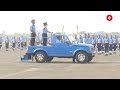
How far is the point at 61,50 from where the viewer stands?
26.2 metres

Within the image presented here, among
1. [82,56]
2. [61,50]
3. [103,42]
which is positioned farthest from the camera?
[103,42]

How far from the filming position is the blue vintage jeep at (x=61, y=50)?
85.0ft

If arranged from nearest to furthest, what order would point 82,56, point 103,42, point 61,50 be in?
point 82,56
point 61,50
point 103,42

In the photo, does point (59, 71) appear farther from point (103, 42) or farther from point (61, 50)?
point (103, 42)

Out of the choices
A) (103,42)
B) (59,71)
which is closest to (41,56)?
(59,71)

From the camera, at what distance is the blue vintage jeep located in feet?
85.0

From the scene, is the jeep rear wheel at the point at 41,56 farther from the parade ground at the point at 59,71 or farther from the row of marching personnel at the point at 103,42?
the row of marching personnel at the point at 103,42

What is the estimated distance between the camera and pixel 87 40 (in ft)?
139

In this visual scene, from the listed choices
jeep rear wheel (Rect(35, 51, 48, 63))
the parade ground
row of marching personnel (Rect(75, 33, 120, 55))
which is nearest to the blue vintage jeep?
jeep rear wheel (Rect(35, 51, 48, 63))

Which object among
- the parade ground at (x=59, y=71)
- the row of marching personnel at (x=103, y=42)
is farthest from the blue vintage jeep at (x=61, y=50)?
the row of marching personnel at (x=103, y=42)

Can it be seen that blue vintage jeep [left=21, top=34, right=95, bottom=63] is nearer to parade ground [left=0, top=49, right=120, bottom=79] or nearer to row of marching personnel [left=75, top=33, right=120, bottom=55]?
parade ground [left=0, top=49, right=120, bottom=79]
